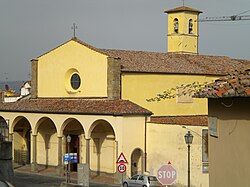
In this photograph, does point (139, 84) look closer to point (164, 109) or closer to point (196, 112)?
point (164, 109)

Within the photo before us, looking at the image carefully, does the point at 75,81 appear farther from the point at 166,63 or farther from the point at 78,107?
the point at 166,63

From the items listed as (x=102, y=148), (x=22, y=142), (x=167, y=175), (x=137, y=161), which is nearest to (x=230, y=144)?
(x=167, y=175)

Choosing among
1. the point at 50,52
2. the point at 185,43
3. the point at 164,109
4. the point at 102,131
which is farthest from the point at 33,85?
the point at 185,43

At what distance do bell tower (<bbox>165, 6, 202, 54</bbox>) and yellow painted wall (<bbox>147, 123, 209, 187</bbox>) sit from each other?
16661 mm

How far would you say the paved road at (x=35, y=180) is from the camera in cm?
3262

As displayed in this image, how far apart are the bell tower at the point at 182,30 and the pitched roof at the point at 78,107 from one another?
14.0 metres

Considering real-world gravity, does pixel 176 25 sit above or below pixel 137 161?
above

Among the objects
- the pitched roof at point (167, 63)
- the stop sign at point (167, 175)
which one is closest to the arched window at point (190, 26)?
the pitched roof at point (167, 63)

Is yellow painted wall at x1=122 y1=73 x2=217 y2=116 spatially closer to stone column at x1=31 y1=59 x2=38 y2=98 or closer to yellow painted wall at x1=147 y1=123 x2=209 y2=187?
yellow painted wall at x1=147 y1=123 x2=209 y2=187

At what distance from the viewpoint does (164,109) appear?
38.6m

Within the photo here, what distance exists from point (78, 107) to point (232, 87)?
1157 inches

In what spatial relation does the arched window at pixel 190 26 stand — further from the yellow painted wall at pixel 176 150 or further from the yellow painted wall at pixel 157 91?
the yellow painted wall at pixel 176 150

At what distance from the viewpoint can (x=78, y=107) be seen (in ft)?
123

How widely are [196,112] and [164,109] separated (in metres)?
3.21
